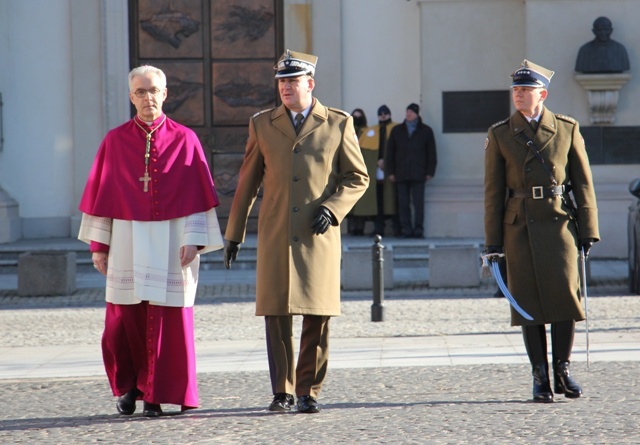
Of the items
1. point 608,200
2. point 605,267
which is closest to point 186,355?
point 605,267

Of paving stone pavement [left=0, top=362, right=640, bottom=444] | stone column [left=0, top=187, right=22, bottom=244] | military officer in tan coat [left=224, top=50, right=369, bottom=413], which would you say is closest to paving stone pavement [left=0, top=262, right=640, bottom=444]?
paving stone pavement [left=0, top=362, right=640, bottom=444]

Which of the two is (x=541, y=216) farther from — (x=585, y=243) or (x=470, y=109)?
(x=470, y=109)

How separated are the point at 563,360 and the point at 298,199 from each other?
67.7 inches

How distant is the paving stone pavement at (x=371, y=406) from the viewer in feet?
22.5

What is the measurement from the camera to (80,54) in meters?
19.7

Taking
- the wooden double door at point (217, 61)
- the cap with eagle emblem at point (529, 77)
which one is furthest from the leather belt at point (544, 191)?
the wooden double door at point (217, 61)

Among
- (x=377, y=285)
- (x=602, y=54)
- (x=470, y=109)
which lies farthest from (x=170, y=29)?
(x=377, y=285)

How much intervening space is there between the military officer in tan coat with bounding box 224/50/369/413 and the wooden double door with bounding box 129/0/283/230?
39.8 ft

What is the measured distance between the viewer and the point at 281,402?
762 centimetres

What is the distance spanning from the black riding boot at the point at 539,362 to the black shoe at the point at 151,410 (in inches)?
80.3

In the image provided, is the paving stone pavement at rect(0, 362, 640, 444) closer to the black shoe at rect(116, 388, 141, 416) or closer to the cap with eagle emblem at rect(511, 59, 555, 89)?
the black shoe at rect(116, 388, 141, 416)

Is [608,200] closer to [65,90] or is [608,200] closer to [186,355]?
[65,90]

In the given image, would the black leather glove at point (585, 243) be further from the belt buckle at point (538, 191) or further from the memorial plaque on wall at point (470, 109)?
the memorial plaque on wall at point (470, 109)

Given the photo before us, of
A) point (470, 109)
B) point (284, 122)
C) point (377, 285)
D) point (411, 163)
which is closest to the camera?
point (284, 122)
